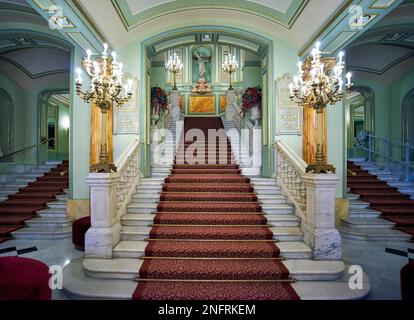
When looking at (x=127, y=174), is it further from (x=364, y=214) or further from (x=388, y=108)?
(x=388, y=108)

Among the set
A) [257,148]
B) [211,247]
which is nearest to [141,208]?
[211,247]

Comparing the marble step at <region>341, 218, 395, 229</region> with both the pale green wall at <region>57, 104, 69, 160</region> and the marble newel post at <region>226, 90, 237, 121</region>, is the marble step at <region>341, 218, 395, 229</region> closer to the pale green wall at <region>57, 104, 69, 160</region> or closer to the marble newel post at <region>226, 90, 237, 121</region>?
the marble newel post at <region>226, 90, 237, 121</region>

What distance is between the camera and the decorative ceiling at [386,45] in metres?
5.21

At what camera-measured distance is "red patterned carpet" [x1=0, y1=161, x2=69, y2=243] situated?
5234 millimetres

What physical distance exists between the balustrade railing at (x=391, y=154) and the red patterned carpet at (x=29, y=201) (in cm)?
1014

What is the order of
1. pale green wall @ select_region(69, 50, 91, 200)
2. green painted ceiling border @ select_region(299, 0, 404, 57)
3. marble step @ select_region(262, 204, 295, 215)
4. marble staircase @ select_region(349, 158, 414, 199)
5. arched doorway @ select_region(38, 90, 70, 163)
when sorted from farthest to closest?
arched doorway @ select_region(38, 90, 70, 163), marble staircase @ select_region(349, 158, 414, 199), pale green wall @ select_region(69, 50, 91, 200), marble step @ select_region(262, 204, 295, 215), green painted ceiling border @ select_region(299, 0, 404, 57)

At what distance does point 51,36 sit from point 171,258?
222 inches

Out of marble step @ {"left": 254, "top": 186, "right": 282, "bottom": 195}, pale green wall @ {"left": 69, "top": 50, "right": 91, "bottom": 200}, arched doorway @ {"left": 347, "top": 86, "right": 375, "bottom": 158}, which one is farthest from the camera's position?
arched doorway @ {"left": 347, "top": 86, "right": 375, "bottom": 158}

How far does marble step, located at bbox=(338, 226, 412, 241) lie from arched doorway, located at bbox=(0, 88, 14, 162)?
10.1 metres

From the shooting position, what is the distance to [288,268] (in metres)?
3.08

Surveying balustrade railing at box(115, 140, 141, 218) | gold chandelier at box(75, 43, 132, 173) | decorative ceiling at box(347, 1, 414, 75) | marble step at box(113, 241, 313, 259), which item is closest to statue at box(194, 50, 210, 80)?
decorative ceiling at box(347, 1, 414, 75)

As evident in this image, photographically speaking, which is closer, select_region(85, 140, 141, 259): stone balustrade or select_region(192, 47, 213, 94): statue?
select_region(85, 140, 141, 259): stone balustrade

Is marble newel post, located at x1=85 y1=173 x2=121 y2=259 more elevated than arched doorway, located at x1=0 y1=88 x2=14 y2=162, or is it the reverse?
arched doorway, located at x1=0 y1=88 x2=14 y2=162
